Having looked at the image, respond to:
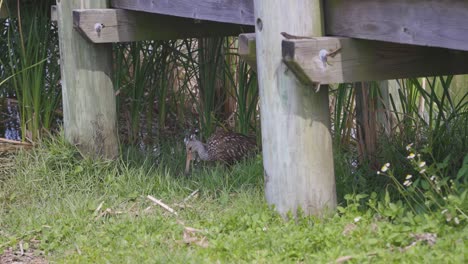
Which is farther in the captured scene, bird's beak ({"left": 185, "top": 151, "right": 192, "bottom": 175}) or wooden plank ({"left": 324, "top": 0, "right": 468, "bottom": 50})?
bird's beak ({"left": 185, "top": 151, "right": 192, "bottom": 175})

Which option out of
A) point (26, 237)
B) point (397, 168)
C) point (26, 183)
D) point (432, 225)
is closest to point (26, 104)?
point (26, 183)

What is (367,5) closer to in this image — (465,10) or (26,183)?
(465,10)

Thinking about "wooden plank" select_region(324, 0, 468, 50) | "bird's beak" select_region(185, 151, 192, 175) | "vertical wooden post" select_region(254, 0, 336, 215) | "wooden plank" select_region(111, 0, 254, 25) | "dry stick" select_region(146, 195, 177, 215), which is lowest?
"dry stick" select_region(146, 195, 177, 215)

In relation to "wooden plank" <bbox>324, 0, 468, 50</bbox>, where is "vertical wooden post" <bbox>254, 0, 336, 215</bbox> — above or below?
below

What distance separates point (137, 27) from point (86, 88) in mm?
597

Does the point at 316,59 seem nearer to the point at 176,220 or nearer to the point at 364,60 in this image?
the point at 364,60

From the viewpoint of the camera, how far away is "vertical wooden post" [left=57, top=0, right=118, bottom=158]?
7176 mm

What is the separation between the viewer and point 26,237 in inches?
229

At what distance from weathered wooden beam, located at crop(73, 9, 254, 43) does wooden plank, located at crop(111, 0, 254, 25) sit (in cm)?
13

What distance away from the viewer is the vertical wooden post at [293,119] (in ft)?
17.0

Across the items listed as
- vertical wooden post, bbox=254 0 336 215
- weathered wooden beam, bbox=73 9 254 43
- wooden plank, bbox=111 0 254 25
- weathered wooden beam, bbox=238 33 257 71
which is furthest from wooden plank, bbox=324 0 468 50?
weathered wooden beam, bbox=73 9 254 43

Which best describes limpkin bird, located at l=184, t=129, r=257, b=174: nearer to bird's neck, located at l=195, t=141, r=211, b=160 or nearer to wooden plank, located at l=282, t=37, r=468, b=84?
bird's neck, located at l=195, t=141, r=211, b=160

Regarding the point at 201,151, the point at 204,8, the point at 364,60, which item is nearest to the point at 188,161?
the point at 201,151

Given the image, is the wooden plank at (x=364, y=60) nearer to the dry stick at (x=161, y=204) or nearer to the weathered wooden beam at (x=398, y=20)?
the weathered wooden beam at (x=398, y=20)
